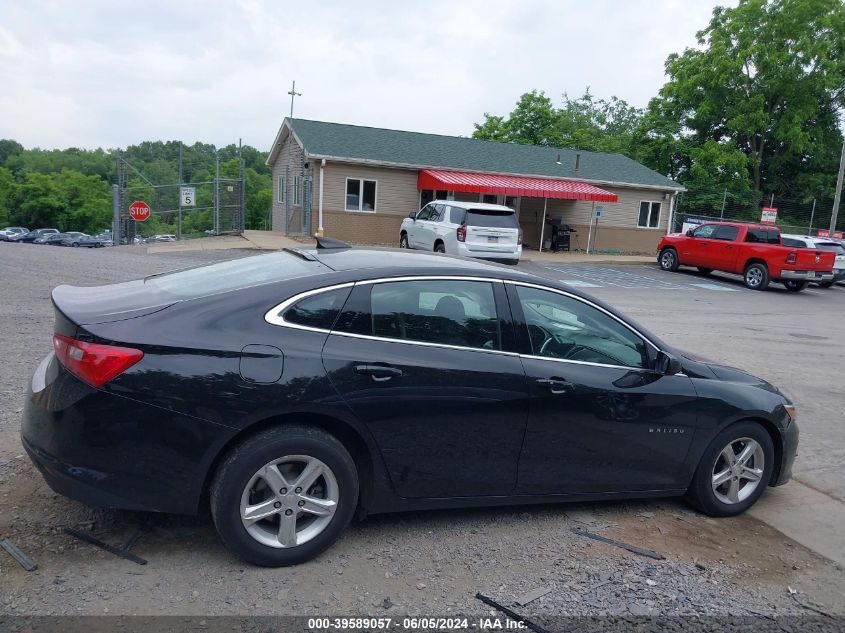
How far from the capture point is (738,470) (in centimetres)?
450

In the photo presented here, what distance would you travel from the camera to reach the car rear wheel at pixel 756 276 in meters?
20.3

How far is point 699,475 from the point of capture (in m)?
4.40

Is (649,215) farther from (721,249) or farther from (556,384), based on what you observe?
(556,384)

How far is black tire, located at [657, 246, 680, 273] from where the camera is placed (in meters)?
23.9

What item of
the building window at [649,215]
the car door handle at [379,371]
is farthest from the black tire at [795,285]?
the car door handle at [379,371]

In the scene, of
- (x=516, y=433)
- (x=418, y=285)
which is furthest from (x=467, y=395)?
(x=418, y=285)

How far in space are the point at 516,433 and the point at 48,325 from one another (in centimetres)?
661

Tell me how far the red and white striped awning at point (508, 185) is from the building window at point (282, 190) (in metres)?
6.47

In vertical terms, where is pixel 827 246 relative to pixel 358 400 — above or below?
above

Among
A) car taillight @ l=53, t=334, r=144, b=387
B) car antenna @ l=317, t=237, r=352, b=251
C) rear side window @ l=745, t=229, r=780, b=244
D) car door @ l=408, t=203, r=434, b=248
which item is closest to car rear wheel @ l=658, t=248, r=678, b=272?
rear side window @ l=745, t=229, r=780, b=244

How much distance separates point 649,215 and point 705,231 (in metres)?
7.59

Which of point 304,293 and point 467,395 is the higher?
point 304,293

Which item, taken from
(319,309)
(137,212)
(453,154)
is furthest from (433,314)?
(453,154)

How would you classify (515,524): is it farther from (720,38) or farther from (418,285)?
(720,38)
